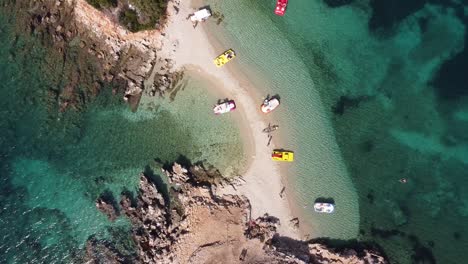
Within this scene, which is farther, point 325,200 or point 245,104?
point 245,104

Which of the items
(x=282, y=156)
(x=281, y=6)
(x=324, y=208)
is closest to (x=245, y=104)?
(x=282, y=156)

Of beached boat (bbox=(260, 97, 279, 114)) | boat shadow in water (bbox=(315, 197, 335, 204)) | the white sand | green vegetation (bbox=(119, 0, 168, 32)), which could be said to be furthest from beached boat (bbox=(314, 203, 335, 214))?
green vegetation (bbox=(119, 0, 168, 32))

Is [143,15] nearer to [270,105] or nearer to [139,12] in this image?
[139,12]

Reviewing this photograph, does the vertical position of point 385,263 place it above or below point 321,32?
below

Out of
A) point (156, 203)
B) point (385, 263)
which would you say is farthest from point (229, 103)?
point (385, 263)

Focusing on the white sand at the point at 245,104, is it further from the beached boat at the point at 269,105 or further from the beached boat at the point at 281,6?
the beached boat at the point at 281,6

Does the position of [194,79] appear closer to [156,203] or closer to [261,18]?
[261,18]
